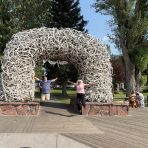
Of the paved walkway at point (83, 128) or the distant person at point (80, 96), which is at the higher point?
the distant person at point (80, 96)

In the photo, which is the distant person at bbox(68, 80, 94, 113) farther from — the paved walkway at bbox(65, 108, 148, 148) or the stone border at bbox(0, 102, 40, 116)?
the stone border at bbox(0, 102, 40, 116)

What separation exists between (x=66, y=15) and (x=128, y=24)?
479 inches

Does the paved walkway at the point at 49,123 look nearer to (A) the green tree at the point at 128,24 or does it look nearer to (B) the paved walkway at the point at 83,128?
(B) the paved walkway at the point at 83,128

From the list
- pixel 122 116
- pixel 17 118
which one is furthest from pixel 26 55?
pixel 122 116

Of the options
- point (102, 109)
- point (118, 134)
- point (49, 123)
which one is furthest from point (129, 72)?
point (118, 134)

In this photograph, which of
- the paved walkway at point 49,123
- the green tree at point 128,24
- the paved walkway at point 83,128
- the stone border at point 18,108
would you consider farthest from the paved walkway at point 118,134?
the green tree at point 128,24

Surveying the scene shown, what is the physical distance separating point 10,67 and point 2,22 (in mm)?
22922

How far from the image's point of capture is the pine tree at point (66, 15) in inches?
1664

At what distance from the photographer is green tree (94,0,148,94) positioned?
1217 inches

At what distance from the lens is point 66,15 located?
4234cm

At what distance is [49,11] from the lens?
143 ft

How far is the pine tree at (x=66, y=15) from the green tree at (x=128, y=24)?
10068 mm

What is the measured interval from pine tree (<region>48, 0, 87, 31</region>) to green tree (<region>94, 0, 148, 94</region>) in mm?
10068

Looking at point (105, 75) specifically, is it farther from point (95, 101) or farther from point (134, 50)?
point (134, 50)
